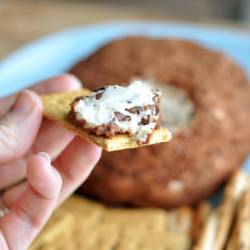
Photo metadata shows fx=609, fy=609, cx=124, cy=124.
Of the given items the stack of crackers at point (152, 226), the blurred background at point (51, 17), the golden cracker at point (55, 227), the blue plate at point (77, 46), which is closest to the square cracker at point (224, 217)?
the stack of crackers at point (152, 226)

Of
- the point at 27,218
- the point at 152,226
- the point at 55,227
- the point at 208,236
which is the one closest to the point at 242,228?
the point at 208,236

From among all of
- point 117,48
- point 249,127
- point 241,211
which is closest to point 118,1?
point 117,48

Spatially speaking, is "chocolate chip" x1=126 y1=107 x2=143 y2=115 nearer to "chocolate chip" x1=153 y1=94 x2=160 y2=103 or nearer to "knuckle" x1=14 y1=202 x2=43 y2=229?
"chocolate chip" x1=153 y1=94 x2=160 y2=103

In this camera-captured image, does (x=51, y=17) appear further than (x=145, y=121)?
Yes

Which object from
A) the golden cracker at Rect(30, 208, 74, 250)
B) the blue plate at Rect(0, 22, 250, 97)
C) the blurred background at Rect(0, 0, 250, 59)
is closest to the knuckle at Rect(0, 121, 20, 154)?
the golden cracker at Rect(30, 208, 74, 250)

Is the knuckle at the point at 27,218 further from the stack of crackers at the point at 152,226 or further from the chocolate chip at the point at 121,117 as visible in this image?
the stack of crackers at the point at 152,226

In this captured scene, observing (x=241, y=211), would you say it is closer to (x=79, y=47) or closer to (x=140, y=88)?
(x=140, y=88)

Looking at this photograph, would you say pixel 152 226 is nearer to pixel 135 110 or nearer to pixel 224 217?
pixel 224 217
